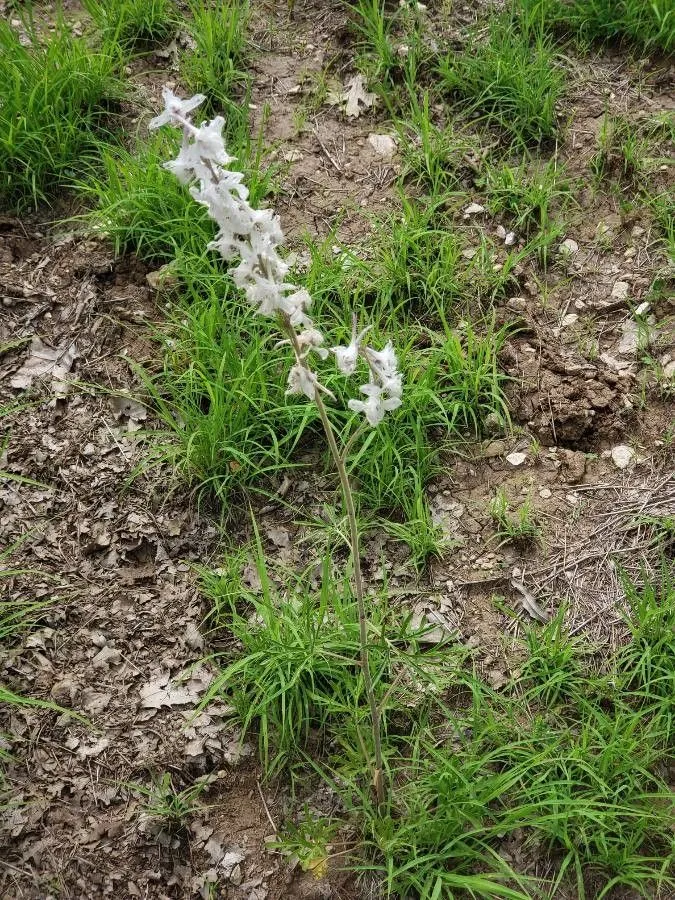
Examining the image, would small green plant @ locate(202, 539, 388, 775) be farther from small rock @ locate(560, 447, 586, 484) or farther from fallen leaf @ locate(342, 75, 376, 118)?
fallen leaf @ locate(342, 75, 376, 118)

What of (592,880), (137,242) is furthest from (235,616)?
(137,242)

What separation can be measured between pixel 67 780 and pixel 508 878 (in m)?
1.30

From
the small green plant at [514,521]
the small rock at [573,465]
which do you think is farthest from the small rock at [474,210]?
the small green plant at [514,521]

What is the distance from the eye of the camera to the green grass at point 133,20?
3.88 m

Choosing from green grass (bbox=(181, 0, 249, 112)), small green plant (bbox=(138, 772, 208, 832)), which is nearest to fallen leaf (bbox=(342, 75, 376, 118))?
green grass (bbox=(181, 0, 249, 112))

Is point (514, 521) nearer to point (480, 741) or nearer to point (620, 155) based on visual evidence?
point (480, 741)

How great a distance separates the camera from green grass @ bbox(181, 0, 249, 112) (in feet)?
12.3

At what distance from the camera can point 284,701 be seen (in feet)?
7.53

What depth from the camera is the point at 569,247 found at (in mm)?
3328

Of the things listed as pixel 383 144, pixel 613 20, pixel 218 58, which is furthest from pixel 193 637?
pixel 613 20

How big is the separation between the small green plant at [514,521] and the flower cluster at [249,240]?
1.16 meters

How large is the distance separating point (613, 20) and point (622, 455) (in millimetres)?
2281

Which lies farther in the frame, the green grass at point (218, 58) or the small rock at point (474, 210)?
the green grass at point (218, 58)

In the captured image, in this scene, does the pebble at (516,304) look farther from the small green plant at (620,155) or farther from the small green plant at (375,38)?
the small green plant at (375,38)
